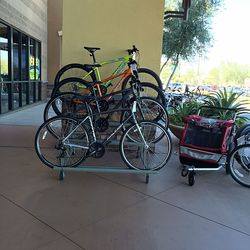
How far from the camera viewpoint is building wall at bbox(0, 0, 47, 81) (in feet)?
23.2

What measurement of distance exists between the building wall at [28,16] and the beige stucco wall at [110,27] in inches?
126

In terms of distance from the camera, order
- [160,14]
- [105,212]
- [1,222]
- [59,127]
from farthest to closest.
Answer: [160,14] → [59,127] → [105,212] → [1,222]

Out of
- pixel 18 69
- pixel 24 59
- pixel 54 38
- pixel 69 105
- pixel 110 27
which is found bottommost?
pixel 69 105

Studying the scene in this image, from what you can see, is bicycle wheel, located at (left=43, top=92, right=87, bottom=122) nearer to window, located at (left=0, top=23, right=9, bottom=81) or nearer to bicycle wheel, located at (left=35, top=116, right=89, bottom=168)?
bicycle wheel, located at (left=35, top=116, right=89, bottom=168)

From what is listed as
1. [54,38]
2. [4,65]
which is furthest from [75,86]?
[54,38]

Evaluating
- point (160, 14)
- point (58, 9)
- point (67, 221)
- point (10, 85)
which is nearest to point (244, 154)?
point (67, 221)

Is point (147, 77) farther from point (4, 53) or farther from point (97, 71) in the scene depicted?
point (4, 53)

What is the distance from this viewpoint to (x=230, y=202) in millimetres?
2877

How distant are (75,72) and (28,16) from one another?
5.53m

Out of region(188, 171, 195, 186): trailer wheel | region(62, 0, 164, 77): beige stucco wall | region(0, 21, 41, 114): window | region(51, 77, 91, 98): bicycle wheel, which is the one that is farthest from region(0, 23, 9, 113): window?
Answer: region(188, 171, 195, 186): trailer wheel

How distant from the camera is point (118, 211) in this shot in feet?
8.43

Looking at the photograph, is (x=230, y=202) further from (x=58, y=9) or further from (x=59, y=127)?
(x=58, y=9)

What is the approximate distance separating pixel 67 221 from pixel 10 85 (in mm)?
6106

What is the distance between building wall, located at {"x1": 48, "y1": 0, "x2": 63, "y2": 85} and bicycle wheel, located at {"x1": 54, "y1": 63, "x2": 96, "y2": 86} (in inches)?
328
